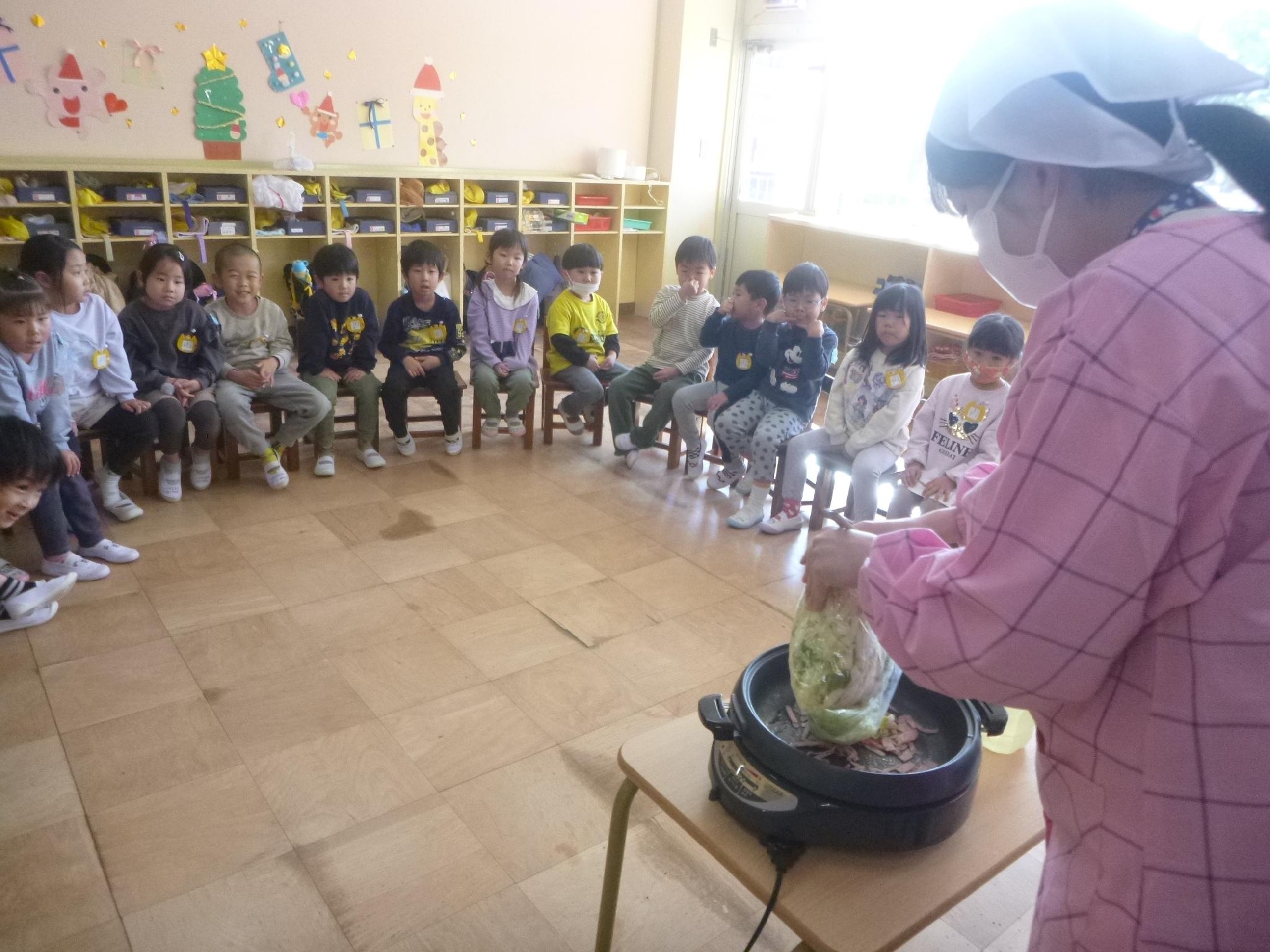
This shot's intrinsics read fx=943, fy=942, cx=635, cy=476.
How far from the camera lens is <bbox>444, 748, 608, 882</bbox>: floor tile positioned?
6.16ft

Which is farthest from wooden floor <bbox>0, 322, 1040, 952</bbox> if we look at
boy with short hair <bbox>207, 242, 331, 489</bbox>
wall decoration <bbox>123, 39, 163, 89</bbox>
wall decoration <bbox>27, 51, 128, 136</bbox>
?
wall decoration <bbox>123, 39, 163, 89</bbox>

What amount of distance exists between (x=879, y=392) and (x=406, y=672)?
72.9 inches

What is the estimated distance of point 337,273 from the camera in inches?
150

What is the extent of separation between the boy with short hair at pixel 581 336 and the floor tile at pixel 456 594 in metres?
1.33

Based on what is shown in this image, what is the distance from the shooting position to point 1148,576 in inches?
27.0

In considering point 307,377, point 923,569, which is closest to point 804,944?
point 923,569

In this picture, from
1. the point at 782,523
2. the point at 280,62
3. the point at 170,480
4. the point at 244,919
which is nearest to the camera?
the point at 244,919

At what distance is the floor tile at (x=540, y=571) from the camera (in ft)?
9.73

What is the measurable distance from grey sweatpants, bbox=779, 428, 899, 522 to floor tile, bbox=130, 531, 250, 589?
1901mm

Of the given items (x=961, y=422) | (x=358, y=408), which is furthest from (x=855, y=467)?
(x=358, y=408)

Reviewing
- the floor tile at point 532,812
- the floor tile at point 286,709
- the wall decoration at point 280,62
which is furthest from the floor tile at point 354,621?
the wall decoration at point 280,62

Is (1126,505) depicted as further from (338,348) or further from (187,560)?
(338,348)

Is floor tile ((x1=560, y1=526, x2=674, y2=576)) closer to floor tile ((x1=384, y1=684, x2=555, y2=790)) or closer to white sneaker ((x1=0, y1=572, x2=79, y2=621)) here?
floor tile ((x1=384, y1=684, x2=555, y2=790))

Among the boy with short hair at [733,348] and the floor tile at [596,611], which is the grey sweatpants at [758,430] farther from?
the floor tile at [596,611]
